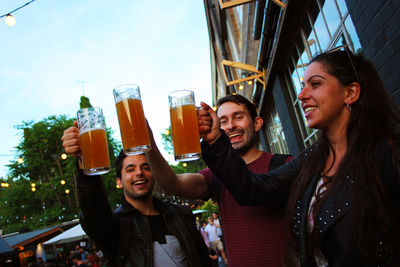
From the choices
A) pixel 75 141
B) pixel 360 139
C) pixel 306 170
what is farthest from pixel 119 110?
pixel 360 139

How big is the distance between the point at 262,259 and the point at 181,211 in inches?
36.1

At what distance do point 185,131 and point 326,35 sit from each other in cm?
323

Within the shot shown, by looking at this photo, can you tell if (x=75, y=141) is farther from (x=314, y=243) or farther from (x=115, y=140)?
(x=115, y=140)

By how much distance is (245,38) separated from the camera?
6750 millimetres

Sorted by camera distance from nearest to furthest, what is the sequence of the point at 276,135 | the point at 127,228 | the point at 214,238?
the point at 127,228 → the point at 276,135 → the point at 214,238

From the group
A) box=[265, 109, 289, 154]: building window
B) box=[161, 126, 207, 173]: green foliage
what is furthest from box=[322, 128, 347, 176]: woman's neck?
box=[161, 126, 207, 173]: green foliage

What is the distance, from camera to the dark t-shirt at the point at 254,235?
150cm

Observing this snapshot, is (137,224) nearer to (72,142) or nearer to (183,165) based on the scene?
(72,142)

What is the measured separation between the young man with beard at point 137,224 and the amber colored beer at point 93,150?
2.9 inches

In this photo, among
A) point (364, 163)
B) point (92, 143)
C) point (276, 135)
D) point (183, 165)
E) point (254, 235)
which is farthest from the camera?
point (183, 165)

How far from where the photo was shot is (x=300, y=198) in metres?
1.34

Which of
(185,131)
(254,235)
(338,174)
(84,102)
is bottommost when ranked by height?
(254,235)

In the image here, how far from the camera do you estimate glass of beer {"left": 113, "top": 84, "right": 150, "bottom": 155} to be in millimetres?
1126

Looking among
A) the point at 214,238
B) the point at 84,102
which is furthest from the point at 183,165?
the point at 214,238
